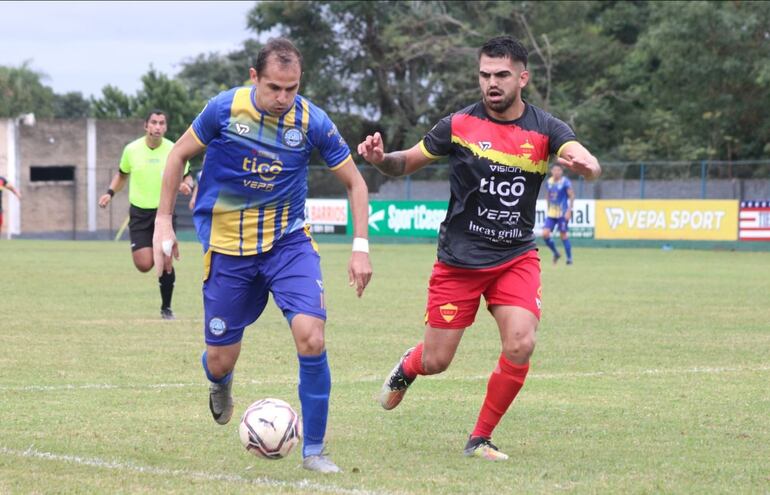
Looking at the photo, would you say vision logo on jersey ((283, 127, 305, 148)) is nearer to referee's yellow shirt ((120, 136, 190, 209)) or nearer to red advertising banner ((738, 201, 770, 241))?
referee's yellow shirt ((120, 136, 190, 209))

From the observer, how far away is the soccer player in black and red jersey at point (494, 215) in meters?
6.91

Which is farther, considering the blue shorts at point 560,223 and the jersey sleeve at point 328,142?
the blue shorts at point 560,223

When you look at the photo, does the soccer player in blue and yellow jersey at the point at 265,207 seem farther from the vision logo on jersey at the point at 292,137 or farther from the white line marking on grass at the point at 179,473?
the white line marking on grass at the point at 179,473

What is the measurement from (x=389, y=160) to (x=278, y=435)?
179cm

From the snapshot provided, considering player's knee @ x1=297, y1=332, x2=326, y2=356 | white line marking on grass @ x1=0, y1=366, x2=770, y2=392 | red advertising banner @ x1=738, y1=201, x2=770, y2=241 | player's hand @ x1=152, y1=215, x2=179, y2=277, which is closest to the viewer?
player's knee @ x1=297, y1=332, x2=326, y2=356

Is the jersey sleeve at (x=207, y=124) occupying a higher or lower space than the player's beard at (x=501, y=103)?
lower

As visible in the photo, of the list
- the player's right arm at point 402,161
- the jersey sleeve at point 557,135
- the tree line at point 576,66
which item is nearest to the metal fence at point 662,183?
the tree line at point 576,66

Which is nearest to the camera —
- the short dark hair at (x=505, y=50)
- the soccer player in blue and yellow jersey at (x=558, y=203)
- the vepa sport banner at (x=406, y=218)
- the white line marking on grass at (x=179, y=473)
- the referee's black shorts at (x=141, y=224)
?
the white line marking on grass at (x=179, y=473)

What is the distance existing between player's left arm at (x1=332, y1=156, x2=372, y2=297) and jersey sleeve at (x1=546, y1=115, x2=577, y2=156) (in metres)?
1.07

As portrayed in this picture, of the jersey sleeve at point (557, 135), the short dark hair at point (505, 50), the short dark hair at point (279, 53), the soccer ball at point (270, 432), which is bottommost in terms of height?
the soccer ball at point (270, 432)

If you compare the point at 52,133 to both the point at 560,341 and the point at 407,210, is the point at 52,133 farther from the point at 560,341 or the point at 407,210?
the point at 560,341

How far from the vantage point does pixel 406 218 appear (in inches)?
1582

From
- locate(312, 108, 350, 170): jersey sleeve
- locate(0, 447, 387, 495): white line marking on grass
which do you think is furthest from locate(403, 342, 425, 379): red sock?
locate(0, 447, 387, 495): white line marking on grass

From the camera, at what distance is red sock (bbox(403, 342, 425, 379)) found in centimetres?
748
